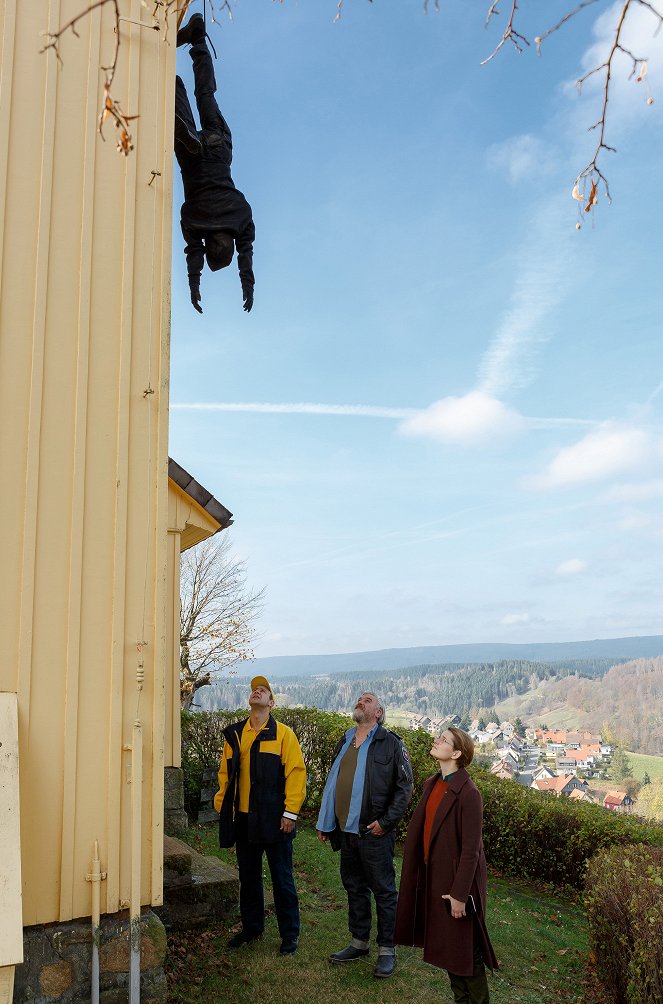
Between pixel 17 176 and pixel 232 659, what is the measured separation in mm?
17316

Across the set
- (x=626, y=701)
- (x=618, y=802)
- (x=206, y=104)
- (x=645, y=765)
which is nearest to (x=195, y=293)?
(x=206, y=104)

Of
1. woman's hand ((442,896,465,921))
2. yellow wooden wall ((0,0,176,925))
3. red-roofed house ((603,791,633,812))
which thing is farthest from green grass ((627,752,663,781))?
yellow wooden wall ((0,0,176,925))

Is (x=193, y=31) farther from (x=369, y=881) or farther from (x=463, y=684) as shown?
(x=463, y=684)

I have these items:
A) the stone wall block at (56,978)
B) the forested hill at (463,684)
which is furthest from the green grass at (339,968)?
the forested hill at (463,684)

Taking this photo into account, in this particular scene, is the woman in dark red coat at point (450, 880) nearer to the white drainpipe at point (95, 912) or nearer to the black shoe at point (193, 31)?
the white drainpipe at point (95, 912)

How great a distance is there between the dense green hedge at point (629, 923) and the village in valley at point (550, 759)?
1.51m

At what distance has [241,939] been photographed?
17.2 feet

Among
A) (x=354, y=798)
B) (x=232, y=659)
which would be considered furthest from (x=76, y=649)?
(x=232, y=659)

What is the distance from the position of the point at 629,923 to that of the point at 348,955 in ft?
6.09

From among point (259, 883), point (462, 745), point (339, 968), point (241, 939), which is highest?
point (462, 745)

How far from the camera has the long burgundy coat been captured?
13.2 ft

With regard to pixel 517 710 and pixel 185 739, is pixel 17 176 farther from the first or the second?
pixel 517 710

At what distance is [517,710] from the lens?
24.7 meters

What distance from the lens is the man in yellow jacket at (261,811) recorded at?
17.1 ft
